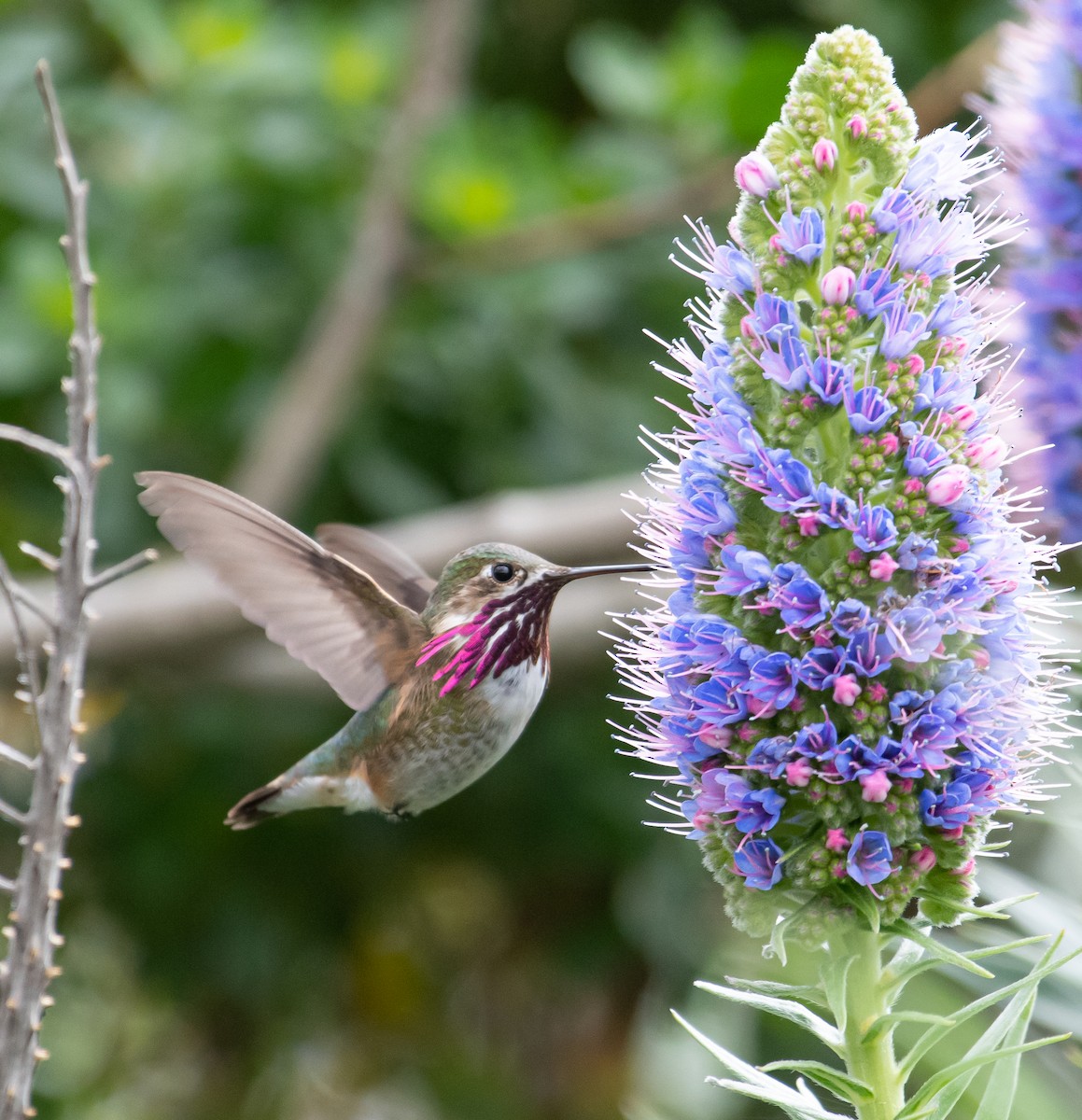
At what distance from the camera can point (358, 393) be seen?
486 cm

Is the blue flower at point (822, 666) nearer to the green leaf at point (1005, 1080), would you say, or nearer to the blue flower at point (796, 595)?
the blue flower at point (796, 595)

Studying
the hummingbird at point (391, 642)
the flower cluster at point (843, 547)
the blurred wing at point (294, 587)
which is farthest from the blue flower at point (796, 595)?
the blurred wing at point (294, 587)

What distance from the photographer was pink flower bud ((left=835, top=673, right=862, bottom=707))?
1759 millimetres

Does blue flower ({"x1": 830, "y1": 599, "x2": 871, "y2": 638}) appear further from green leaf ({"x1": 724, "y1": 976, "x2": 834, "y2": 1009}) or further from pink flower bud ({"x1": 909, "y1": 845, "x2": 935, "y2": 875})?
green leaf ({"x1": 724, "y1": 976, "x2": 834, "y2": 1009})

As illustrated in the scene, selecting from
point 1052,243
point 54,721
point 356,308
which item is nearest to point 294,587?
point 54,721

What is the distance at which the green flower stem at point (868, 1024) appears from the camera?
179 cm

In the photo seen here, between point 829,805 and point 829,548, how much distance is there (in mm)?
292

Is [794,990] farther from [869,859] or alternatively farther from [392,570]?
[392,570]

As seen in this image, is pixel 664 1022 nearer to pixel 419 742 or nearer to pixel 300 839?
pixel 300 839

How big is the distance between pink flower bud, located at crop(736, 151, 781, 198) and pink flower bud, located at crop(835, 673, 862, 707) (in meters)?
0.58

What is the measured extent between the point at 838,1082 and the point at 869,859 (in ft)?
0.80

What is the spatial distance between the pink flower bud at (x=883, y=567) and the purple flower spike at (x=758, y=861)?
0.33 metres

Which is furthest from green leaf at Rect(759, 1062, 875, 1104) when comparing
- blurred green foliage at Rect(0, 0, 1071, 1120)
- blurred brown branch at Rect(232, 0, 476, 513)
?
blurred brown branch at Rect(232, 0, 476, 513)

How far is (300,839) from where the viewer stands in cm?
509
